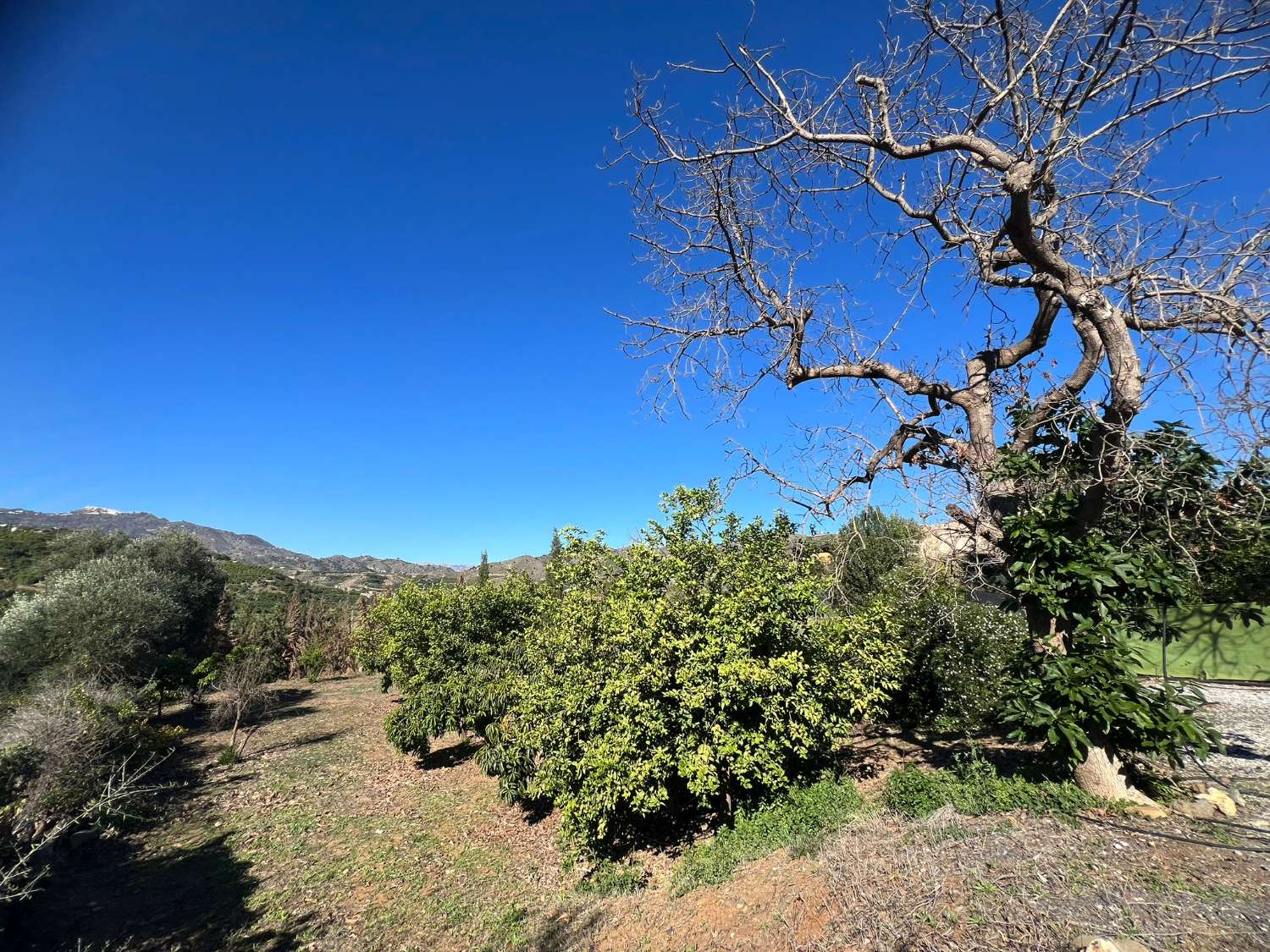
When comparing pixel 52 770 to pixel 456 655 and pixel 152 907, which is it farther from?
pixel 456 655

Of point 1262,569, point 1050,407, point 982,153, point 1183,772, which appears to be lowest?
point 1183,772

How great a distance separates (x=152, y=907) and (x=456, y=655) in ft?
20.2

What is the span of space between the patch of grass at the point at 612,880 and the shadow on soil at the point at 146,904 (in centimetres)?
386

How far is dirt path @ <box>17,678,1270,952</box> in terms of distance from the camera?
3.40 meters

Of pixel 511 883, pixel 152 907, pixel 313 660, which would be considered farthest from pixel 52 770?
pixel 313 660

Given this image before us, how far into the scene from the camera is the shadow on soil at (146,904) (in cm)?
693

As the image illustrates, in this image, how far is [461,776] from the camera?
43.6 ft

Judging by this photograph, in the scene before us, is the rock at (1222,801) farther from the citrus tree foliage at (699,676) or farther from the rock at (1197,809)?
the citrus tree foliage at (699,676)

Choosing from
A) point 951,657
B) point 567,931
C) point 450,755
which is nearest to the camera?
point 567,931

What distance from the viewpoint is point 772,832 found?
6422 millimetres

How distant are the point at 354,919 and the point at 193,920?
2.43 meters

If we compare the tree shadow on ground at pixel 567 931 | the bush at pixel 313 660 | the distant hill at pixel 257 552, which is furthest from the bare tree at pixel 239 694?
the distant hill at pixel 257 552

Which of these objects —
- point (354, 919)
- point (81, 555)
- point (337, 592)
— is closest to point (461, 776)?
point (354, 919)

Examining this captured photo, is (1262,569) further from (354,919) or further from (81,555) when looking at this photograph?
(81,555)
